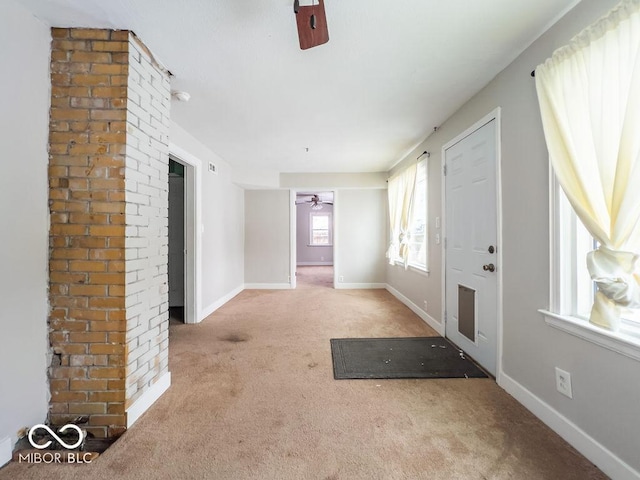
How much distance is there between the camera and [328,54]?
5.81 feet

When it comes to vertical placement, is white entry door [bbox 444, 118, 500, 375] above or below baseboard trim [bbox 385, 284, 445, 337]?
above

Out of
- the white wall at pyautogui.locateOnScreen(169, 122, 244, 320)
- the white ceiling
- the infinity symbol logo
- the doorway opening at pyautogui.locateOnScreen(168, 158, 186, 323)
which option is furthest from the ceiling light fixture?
the infinity symbol logo

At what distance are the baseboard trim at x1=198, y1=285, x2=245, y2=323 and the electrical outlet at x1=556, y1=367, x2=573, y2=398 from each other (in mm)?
3540

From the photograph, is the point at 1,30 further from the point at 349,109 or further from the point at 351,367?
the point at 351,367

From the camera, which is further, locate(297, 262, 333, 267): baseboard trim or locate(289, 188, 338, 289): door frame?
locate(297, 262, 333, 267): baseboard trim

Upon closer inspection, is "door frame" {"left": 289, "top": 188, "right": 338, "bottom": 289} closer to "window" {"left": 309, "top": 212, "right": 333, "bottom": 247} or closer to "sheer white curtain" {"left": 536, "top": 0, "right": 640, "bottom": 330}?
"sheer white curtain" {"left": 536, "top": 0, "right": 640, "bottom": 330}

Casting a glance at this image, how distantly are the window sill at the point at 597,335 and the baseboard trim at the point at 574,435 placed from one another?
0.50 meters

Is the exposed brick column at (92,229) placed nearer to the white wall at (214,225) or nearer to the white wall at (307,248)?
the white wall at (214,225)

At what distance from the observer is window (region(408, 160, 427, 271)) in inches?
139

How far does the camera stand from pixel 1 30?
4.23 ft

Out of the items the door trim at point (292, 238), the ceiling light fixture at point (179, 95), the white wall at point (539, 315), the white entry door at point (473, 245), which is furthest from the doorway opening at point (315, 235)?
the white wall at point (539, 315)

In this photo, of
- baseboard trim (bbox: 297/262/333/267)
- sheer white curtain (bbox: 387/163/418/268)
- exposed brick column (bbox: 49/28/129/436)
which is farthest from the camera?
baseboard trim (bbox: 297/262/333/267)

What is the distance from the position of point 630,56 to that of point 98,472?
3.10 m

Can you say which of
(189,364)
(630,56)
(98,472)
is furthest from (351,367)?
(630,56)
